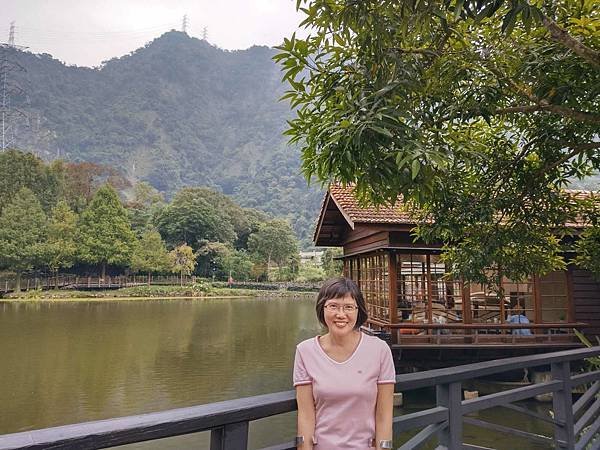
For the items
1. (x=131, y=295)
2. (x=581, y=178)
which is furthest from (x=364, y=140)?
(x=131, y=295)

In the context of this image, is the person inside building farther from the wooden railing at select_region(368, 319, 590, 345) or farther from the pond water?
the pond water

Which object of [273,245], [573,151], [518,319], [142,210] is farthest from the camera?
[142,210]

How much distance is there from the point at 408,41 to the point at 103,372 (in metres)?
9.97

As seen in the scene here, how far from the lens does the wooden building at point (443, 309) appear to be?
307 inches

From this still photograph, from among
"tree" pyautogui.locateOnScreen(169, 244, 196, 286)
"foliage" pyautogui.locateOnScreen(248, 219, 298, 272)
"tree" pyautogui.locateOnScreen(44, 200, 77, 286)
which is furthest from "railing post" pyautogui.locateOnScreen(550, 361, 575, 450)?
"foliage" pyautogui.locateOnScreen(248, 219, 298, 272)

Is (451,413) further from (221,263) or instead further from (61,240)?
(221,263)

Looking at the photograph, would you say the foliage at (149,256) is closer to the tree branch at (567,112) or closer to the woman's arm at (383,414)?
the tree branch at (567,112)

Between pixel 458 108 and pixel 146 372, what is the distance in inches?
371

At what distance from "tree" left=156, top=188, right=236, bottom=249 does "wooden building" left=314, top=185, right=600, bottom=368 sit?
130 ft

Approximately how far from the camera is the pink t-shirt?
4.49 feet

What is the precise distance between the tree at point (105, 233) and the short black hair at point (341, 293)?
4014 cm

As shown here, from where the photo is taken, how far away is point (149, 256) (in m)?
40.5

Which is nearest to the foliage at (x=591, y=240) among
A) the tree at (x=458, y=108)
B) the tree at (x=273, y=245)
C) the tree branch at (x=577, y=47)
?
the tree at (x=458, y=108)

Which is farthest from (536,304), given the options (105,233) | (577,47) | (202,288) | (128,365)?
(105,233)
